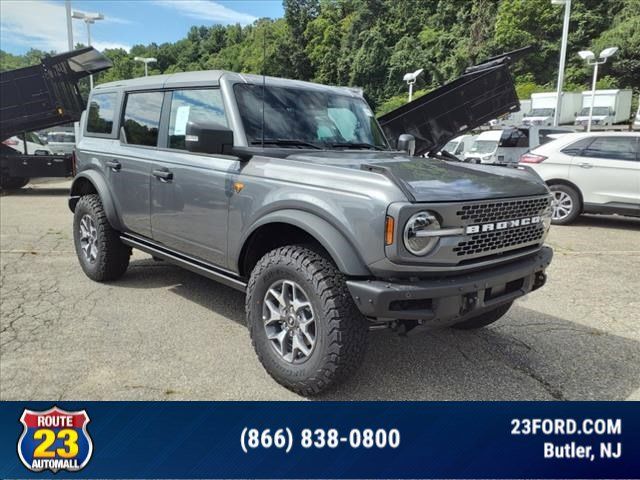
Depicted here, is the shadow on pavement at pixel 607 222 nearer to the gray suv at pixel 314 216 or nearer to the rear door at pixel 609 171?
the rear door at pixel 609 171

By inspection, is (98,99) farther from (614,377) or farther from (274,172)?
(614,377)

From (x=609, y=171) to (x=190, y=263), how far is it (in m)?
7.45

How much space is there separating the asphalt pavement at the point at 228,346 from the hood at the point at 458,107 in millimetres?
4987

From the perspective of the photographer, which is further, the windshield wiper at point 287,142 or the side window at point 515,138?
the side window at point 515,138

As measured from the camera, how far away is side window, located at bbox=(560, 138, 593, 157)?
346 inches

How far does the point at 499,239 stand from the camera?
2.96 meters

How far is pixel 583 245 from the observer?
732 cm

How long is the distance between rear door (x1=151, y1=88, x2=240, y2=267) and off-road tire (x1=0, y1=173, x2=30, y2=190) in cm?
1112

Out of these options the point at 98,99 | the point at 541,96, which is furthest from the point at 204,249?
the point at 541,96

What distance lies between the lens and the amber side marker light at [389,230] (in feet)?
8.29

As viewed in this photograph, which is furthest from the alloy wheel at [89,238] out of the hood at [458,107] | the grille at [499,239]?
the hood at [458,107]

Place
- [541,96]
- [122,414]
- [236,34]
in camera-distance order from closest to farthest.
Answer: [122,414], [236,34], [541,96]

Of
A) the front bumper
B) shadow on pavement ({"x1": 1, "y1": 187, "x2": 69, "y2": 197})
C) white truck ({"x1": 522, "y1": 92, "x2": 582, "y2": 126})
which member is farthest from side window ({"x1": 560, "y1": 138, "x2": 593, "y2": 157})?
white truck ({"x1": 522, "y1": 92, "x2": 582, "y2": 126})

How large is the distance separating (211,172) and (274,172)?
2.13ft
